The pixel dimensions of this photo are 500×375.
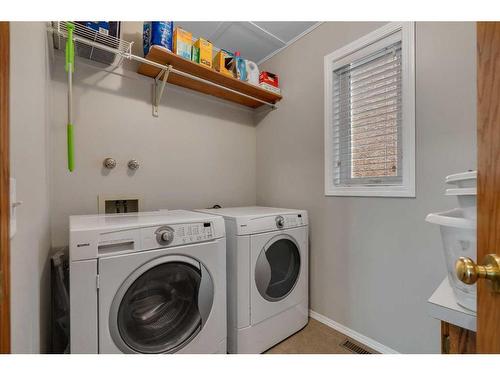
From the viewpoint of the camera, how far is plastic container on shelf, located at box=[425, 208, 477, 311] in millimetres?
528

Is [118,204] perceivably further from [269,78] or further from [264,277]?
[269,78]

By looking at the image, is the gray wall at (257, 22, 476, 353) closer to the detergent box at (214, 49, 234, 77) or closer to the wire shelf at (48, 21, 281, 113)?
the wire shelf at (48, 21, 281, 113)

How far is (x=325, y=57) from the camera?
Result: 68.4 inches

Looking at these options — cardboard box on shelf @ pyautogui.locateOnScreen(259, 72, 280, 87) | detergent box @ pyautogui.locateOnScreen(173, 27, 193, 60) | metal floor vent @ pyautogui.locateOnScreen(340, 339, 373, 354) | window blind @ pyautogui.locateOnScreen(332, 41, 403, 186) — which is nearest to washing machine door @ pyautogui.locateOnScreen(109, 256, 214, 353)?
metal floor vent @ pyautogui.locateOnScreen(340, 339, 373, 354)

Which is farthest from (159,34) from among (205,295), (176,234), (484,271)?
(484,271)

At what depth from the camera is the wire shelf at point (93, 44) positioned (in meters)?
1.21

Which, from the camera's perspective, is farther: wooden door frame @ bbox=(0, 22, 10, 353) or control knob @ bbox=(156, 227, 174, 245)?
control knob @ bbox=(156, 227, 174, 245)

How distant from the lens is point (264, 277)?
1.43m

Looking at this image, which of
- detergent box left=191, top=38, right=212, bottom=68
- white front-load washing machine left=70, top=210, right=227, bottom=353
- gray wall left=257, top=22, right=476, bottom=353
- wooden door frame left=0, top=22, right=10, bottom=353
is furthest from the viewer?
detergent box left=191, top=38, right=212, bottom=68

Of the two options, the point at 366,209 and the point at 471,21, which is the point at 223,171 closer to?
the point at 366,209

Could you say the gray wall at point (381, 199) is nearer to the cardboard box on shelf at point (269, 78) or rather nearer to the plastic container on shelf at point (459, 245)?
the cardboard box on shelf at point (269, 78)

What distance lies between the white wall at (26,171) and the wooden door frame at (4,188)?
0.84ft

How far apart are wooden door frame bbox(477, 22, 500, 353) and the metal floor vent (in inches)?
48.1

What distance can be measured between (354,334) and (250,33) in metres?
2.36
